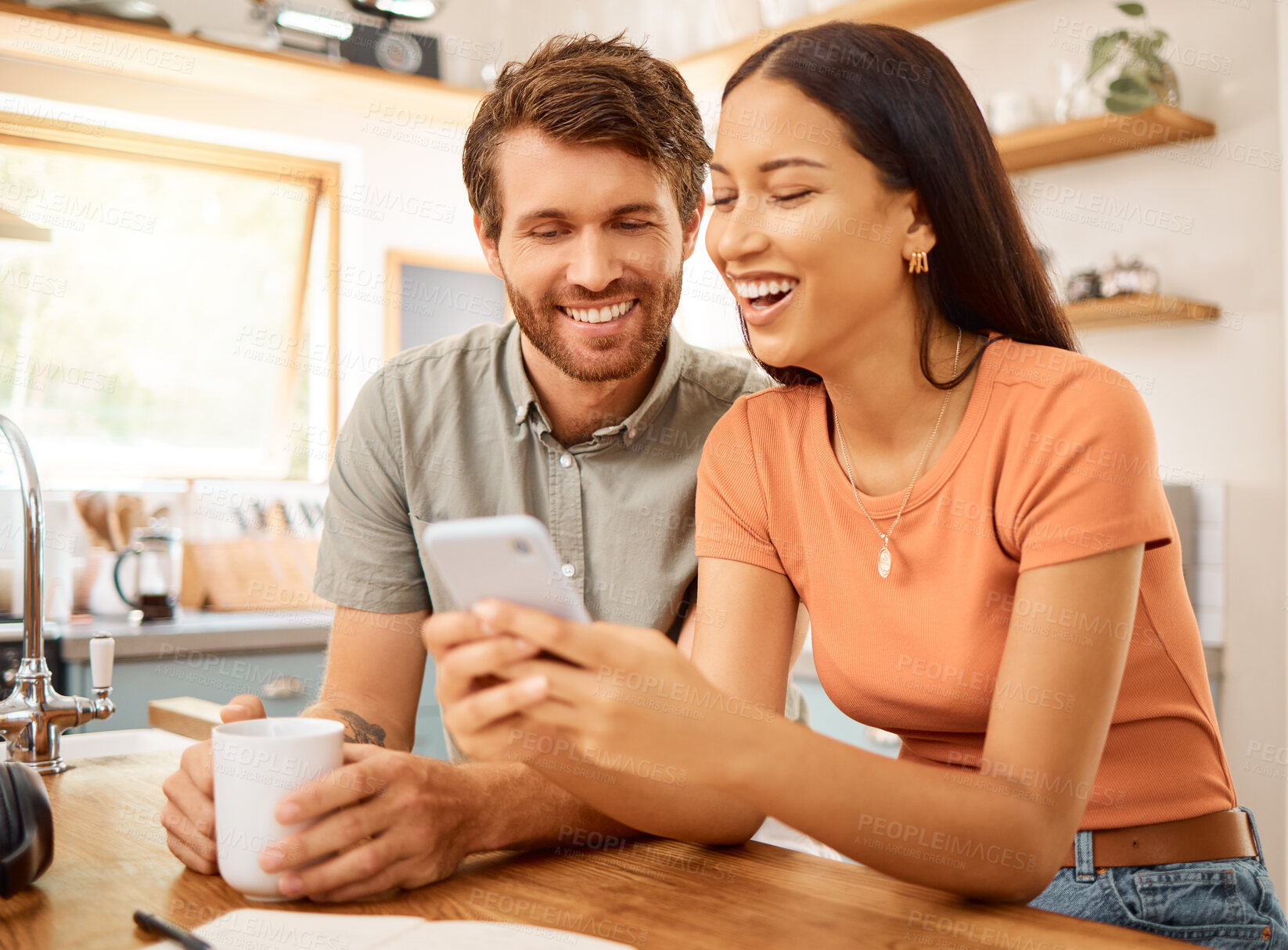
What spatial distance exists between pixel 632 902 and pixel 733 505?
49 centimetres

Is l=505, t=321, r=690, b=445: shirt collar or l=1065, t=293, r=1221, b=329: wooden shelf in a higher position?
l=1065, t=293, r=1221, b=329: wooden shelf

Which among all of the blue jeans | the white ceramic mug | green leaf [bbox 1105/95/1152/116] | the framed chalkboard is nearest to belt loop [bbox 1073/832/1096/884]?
the blue jeans

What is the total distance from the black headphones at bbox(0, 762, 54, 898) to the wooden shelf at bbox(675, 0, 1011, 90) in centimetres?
242

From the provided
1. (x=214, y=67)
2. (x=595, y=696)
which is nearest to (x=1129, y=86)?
(x=595, y=696)

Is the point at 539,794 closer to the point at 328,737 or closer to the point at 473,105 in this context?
the point at 328,737

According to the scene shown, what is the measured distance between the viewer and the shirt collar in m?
1.52

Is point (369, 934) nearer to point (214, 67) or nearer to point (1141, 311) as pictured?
point (1141, 311)

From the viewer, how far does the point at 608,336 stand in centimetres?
148

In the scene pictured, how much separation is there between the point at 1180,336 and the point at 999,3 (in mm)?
1066

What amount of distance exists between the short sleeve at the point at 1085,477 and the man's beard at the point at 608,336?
1.88 ft

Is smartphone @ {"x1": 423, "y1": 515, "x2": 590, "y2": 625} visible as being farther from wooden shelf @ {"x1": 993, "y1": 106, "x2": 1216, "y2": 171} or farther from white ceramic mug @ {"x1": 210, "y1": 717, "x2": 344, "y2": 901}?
wooden shelf @ {"x1": 993, "y1": 106, "x2": 1216, "y2": 171}

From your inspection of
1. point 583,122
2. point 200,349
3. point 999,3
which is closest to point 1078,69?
point 999,3

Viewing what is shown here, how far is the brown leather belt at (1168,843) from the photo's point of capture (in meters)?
1.08

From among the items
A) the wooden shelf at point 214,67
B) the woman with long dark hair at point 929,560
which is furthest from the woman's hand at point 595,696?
the wooden shelf at point 214,67
